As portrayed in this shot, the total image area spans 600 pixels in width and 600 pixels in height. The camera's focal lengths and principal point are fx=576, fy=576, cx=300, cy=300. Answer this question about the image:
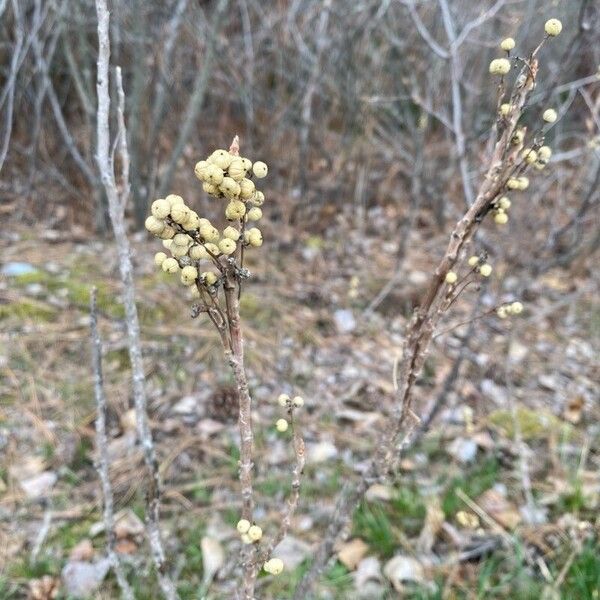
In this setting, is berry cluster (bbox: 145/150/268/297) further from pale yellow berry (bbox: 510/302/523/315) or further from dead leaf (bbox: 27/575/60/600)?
dead leaf (bbox: 27/575/60/600)

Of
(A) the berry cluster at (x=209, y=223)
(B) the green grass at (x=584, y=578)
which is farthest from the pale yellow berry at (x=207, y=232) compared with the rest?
(B) the green grass at (x=584, y=578)

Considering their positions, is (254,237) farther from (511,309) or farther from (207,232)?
(511,309)

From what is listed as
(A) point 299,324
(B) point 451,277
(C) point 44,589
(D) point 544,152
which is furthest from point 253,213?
(A) point 299,324

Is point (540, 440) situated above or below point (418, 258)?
below

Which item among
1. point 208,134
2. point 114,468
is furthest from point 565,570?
point 208,134

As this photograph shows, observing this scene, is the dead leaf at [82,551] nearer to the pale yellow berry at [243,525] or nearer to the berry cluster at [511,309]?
the pale yellow berry at [243,525]

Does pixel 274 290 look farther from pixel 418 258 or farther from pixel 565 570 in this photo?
pixel 565 570

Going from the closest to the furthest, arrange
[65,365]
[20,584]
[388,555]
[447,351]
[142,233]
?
[20,584] → [388,555] → [65,365] → [447,351] → [142,233]
